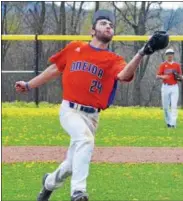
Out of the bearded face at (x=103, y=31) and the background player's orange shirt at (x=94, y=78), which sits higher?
the bearded face at (x=103, y=31)

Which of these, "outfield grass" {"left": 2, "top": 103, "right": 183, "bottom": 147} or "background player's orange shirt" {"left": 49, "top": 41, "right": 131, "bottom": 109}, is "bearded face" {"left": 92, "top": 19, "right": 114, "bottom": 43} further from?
"outfield grass" {"left": 2, "top": 103, "right": 183, "bottom": 147}

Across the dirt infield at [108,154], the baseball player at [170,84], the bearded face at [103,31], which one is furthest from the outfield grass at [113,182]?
the baseball player at [170,84]

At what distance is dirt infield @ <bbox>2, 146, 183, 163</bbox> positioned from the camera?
11281 millimetres

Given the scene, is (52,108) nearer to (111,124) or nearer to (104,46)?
(111,124)

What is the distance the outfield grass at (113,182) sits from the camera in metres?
8.05

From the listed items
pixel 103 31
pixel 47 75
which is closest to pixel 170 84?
A: pixel 47 75

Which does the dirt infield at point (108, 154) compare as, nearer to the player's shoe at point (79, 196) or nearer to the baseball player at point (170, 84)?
the player's shoe at point (79, 196)

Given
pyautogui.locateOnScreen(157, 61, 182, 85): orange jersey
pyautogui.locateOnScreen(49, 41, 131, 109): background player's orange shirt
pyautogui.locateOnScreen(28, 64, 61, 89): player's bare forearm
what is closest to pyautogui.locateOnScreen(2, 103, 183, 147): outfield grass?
pyautogui.locateOnScreen(157, 61, 182, 85): orange jersey

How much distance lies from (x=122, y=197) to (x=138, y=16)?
25302mm

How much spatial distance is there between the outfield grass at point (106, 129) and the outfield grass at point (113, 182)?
323 cm

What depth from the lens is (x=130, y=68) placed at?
664 centimetres

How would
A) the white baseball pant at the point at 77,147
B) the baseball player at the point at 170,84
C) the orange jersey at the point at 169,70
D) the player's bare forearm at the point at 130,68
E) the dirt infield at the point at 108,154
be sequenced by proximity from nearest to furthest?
the player's bare forearm at the point at 130,68 → the white baseball pant at the point at 77,147 → the dirt infield at the point at 108,154 → the baseball player at the point at 170,84 → the orange jersey at the point at 169,70

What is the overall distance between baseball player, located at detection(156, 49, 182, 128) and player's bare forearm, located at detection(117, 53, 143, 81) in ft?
35.2

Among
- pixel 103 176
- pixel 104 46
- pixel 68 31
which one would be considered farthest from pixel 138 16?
pixel 104 46
